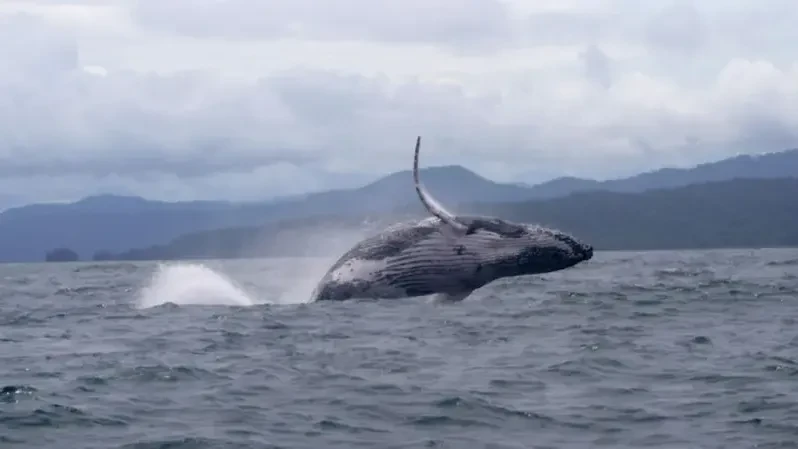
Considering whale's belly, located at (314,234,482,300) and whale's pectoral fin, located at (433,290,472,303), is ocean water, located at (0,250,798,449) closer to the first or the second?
whale's pectoral fin, located at (433,290,472,303)

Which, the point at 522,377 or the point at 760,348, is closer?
the point at 522,377

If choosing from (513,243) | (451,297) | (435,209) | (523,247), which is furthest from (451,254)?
(523,247)

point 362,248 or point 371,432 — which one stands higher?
point 362,248

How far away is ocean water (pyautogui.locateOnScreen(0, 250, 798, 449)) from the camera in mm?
11258

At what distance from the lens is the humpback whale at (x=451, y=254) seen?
15.1 metres

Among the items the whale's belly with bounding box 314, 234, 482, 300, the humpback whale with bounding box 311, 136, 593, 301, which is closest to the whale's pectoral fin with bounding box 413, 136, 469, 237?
the humpback whale with bounding box 311, 136, 593, 301

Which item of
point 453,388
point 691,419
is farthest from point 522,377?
point 691,419

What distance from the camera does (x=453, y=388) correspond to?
44.6 feet

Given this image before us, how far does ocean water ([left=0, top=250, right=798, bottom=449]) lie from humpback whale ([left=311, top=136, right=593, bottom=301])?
0.56 metres

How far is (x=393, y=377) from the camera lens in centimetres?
1436

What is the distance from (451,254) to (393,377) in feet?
7.35

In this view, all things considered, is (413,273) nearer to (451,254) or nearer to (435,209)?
(451,254)

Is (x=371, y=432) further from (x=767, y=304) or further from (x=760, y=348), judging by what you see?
(x=767, y=304)

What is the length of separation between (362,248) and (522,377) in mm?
3870
